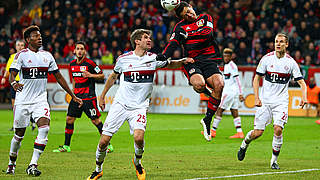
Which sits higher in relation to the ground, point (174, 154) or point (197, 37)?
point (197, 37)

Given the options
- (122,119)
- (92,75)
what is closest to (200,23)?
(122,119)

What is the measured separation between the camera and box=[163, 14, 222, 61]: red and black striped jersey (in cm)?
1094

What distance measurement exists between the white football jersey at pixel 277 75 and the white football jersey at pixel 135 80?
2.72 meters

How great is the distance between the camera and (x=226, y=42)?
27.0m

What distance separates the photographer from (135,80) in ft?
30.3

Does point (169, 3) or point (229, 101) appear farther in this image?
point (229, 101)

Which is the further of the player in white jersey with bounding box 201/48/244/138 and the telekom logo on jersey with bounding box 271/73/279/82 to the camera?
the player in white jersey with bounding box 201/48/244/138

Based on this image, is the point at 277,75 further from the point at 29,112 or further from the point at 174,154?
the point at 29,112

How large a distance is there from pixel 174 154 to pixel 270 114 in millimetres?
2755

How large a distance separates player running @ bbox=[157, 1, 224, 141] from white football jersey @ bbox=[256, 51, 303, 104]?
888 mm

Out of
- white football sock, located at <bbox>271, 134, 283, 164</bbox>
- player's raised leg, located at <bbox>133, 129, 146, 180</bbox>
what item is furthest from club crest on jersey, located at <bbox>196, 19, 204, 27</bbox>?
player's raised leg, located at <bbox>133, 129, 146, 180</bbox>

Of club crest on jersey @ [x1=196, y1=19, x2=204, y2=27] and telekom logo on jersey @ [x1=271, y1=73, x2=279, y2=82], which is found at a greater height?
club crest on jersey @ [x1=196, y1=19, x2=204, y2=27]

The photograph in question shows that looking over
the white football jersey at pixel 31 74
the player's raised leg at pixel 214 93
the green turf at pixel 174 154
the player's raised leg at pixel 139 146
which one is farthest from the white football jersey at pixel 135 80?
the player's raised leg at pixel 214 93

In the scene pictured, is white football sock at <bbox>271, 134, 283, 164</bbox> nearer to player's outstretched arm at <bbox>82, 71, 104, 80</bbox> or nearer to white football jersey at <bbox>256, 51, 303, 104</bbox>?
white football jersey at <bbox>256, 51, 303, 104</bbox>
